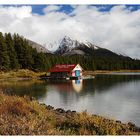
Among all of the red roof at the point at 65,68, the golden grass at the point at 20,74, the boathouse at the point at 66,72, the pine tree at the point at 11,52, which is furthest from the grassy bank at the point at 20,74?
the red roof at the point at 65,68

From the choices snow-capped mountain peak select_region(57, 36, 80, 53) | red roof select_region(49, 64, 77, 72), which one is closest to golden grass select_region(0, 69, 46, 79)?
red roof select_region(49, 64, 77, 72)

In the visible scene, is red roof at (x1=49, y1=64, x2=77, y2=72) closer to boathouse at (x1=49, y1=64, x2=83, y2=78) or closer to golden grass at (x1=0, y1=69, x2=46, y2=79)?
boathouse at (x1=49, y1=64, x2=83, y2=78)

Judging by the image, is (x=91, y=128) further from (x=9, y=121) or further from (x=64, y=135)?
(x=9, y=121)

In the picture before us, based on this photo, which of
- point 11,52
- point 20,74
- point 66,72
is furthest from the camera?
point 66,72

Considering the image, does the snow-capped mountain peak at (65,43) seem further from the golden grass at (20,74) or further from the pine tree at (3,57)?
the pine tree at (3,57)

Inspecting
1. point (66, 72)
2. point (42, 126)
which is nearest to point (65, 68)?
point (66, 72)

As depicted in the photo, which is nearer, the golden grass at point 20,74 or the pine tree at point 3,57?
the golden grass at point 20,74

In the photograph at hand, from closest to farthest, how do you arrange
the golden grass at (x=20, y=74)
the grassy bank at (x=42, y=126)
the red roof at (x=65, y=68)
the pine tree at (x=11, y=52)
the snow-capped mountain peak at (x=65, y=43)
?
the grassy bank at (x=42, y=126) → the golden grass at (x=20, y=74) → the pine tree at (x=11, y=52) → the red roof at (x=65, y=68) → the snow-capped mountain peak at (x=65, y=43)

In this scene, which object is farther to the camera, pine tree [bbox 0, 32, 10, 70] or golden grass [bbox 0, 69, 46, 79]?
pine tree [bbox 0, 32, 10, 70]

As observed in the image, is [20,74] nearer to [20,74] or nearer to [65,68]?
[20,74]

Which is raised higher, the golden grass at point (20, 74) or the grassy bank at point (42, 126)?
the golden grass at point (20, 74)

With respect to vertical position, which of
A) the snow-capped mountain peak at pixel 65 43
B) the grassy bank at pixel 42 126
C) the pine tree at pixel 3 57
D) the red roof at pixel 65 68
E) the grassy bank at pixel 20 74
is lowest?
the grassy bank at pixel 42 126
